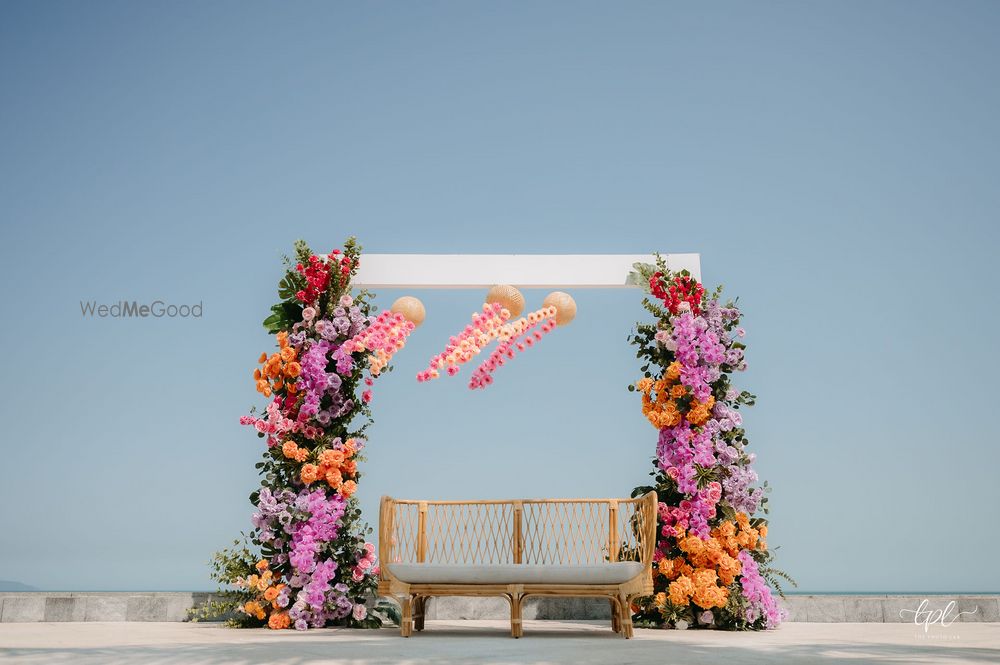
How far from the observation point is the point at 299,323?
6598mm

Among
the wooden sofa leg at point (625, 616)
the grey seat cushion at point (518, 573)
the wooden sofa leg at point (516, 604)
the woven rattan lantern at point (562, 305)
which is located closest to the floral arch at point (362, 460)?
the woven rattan lantern at point (562, 305)

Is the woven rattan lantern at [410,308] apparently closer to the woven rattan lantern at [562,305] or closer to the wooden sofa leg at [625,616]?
the woven rattan lantern at [562,305]

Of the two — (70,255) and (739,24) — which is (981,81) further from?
(70,255)

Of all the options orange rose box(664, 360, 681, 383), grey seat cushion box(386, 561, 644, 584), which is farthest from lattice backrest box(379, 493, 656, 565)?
orange rose box(664, 360, 681, 383)

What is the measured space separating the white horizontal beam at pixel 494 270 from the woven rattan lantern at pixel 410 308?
0.32 meters

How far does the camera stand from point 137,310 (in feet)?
27.2

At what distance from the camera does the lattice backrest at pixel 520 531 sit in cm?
621

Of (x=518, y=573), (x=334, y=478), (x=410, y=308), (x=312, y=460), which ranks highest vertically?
(x=410, y=308)

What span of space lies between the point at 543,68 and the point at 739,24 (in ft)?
6.50

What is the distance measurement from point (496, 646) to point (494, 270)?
12.0 ft

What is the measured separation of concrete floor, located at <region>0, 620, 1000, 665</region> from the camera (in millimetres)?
3543

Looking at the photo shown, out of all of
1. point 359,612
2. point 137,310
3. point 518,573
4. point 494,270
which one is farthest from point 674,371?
point 137,310

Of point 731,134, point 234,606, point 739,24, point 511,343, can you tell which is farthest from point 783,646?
point 739,24

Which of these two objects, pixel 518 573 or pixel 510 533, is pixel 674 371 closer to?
pixel 510 533
